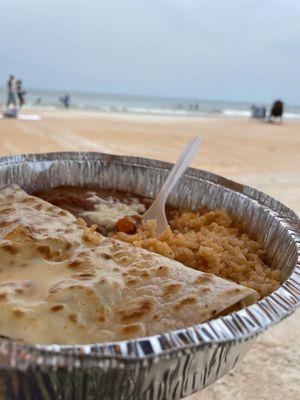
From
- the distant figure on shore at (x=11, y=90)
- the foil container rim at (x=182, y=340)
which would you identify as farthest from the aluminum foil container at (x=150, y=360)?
the distant figure on shore at (x=11, y=90)

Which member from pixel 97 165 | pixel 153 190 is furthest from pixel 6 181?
pixel 153 190

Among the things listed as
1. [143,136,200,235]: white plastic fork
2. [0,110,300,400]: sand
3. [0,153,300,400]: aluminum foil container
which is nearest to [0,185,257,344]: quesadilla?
[0,153,300,400]: aluminum foil container

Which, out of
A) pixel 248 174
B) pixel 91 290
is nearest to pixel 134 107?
pixel 248 174

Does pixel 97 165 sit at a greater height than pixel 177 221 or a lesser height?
greater

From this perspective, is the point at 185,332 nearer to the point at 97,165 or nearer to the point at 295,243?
the point at 295,243

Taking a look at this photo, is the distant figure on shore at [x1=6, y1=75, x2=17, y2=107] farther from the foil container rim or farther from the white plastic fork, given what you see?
the foil container rim

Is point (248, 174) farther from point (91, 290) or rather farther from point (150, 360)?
point (150, 360)
